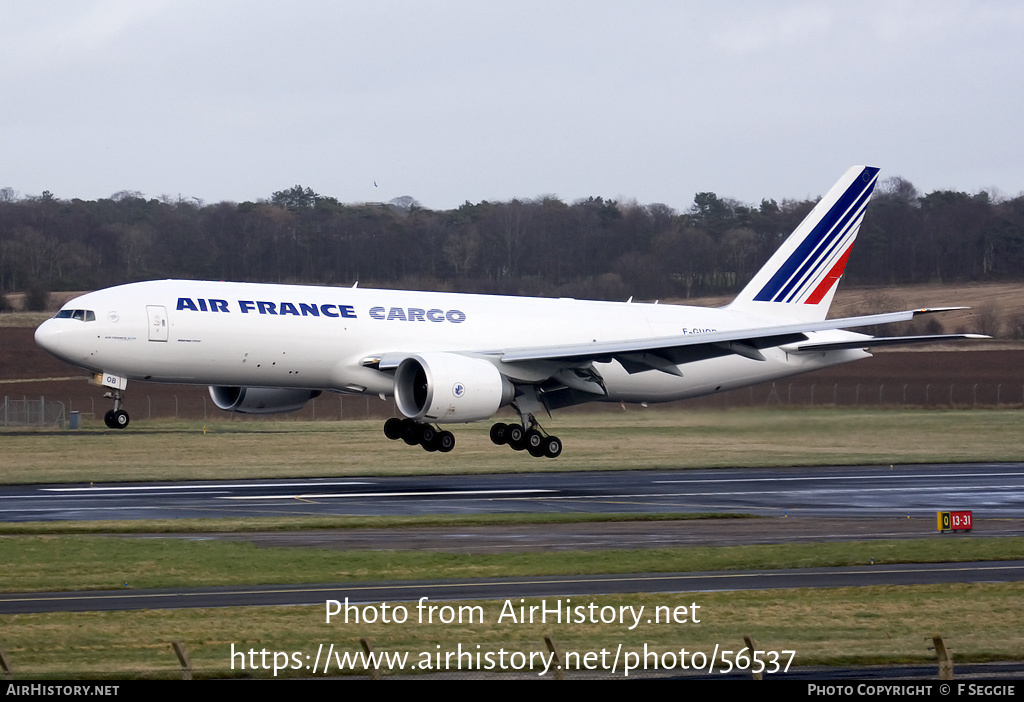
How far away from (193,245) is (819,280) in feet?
172

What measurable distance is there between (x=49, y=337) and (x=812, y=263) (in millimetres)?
25632

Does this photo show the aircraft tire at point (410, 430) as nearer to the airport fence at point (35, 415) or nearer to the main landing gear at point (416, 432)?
the main landing gear at point (416, 432)

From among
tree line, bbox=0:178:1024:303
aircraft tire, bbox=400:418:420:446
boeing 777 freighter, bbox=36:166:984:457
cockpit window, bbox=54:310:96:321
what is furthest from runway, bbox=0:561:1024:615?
tree line, bbox=0:178:1024:303

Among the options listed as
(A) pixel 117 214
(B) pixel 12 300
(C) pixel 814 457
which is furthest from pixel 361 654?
(A) pixel 117 214

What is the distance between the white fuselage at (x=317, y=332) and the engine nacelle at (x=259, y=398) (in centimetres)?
316

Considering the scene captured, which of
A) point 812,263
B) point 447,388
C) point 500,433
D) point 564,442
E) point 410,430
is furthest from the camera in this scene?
point 564,442

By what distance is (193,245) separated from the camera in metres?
87.2

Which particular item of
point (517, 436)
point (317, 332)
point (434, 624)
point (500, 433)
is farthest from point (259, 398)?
point (434, 624)

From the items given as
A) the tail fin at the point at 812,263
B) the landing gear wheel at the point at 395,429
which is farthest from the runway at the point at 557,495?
the tail fin at the point at 812,263

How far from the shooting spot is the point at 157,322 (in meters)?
33.9

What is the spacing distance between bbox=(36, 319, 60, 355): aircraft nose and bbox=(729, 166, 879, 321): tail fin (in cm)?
2265

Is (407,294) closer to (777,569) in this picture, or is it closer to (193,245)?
(777,569)

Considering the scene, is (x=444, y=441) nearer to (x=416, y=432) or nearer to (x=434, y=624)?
(x=416, y=432)

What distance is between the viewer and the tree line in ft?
274
